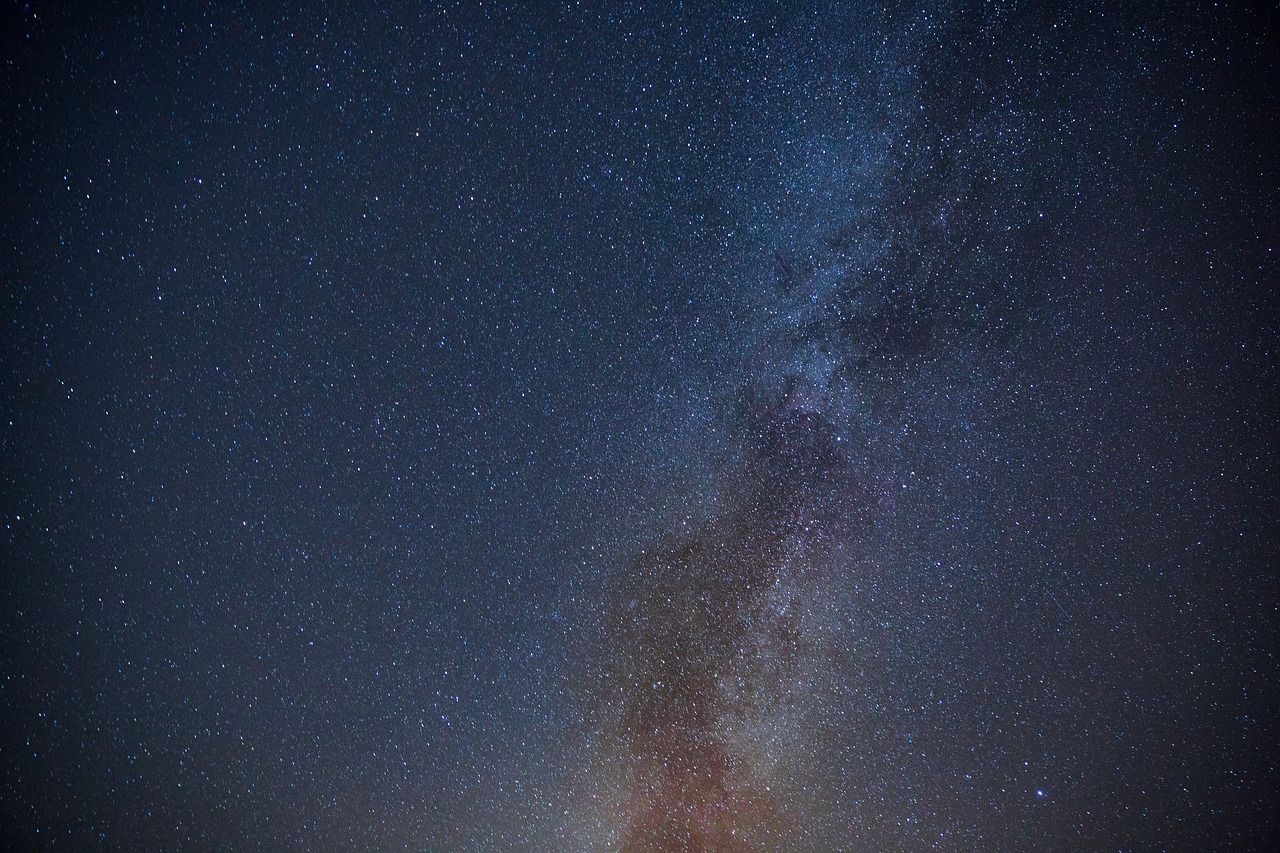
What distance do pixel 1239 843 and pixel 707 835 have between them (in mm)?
1823

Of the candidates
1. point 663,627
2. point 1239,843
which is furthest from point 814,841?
point 1239,843

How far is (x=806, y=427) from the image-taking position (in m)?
1.42

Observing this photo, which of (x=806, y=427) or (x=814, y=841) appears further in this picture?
(x=814, y=841)

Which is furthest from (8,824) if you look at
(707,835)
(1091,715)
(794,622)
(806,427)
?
(1091,715)

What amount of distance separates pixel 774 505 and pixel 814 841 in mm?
1129

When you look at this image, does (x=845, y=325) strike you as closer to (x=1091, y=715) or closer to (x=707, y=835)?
(x=1091, y=715)

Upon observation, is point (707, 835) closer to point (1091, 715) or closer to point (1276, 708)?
point (1091, 715)

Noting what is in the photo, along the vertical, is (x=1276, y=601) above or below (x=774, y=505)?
below

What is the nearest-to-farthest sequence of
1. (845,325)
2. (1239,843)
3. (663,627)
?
(845,325), (663,627), (1239,843)

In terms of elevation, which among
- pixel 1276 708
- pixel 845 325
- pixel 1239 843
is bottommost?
pixel 1239 843

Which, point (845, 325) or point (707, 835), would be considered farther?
point (707, 835)

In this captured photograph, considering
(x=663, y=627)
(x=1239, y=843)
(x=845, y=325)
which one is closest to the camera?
(x=845, y=325)

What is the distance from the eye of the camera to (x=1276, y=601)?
1.53 meters

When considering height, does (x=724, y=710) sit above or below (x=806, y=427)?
below
